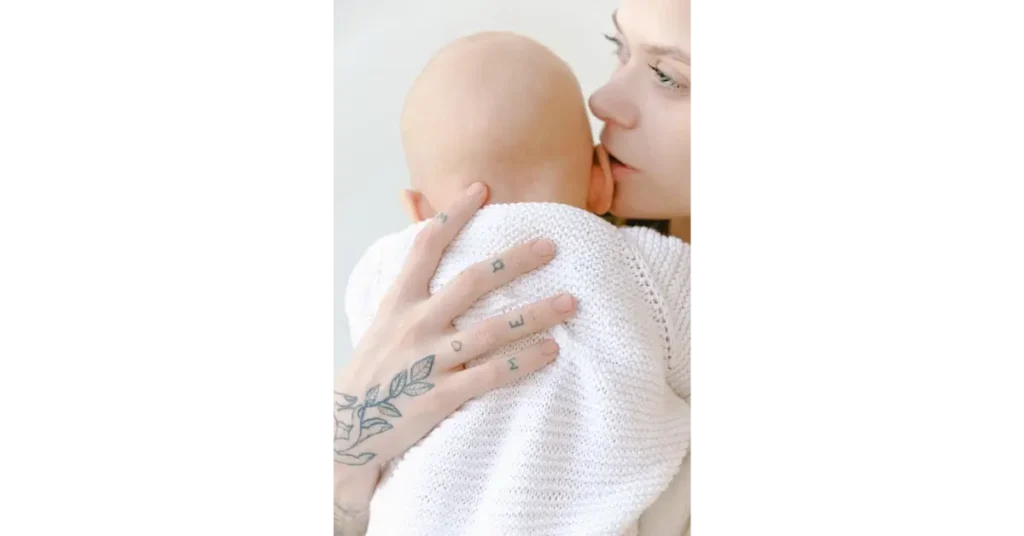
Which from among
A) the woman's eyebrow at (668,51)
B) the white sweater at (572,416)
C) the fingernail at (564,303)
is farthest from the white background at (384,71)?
the fingernail at (564,303)

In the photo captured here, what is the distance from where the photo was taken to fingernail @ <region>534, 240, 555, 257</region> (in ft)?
2.69

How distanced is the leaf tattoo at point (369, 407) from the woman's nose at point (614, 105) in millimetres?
343

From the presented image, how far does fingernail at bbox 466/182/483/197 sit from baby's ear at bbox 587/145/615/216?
15 centimetres

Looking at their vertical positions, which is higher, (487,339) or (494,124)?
(494,124)

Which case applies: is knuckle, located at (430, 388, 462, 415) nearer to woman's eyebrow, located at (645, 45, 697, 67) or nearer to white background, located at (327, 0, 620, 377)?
white background, located at (327, 0, 620, 377)

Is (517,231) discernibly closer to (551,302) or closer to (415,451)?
(551,302)

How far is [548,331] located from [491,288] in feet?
0.24

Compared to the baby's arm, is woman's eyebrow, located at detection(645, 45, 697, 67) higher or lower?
higher

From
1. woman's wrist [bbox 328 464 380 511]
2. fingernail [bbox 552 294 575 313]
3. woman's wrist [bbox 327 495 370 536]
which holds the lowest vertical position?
woman's wrist [bbox 327 495 370 536]

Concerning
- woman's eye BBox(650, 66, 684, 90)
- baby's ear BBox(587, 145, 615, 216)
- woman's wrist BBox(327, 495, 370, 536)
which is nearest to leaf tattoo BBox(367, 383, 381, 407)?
woman's wrist BBox(327, 495, 370, 536)

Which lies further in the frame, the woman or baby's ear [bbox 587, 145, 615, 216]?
baby's ear [bbox 587, 145, 615, 216]

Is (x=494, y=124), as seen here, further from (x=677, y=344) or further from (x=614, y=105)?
(x=677, y=344)

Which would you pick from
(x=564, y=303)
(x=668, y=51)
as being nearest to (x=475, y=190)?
(x=564, y=303)

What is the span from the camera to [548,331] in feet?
2.66
